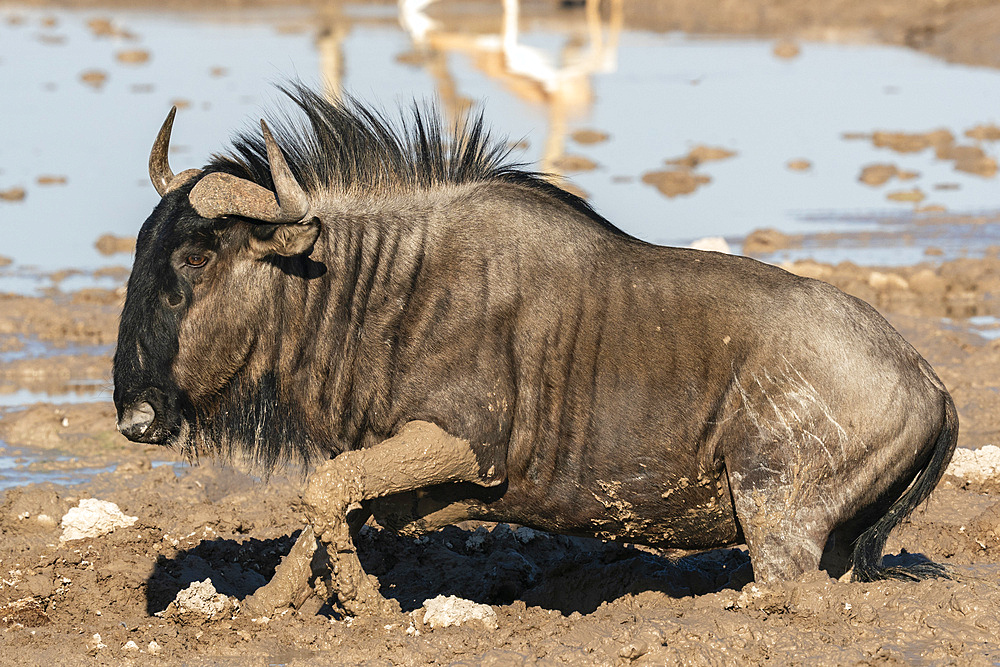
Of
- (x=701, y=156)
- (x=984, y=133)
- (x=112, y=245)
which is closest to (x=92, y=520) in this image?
(x=112, y=245)

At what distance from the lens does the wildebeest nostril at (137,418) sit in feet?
16.8

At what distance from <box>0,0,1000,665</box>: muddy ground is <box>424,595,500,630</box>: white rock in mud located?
1.3 inches

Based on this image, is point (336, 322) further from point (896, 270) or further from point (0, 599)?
point (896, 270)

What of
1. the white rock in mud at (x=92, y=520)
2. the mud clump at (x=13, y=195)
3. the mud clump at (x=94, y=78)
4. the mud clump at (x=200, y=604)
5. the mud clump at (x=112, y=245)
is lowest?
the mud clump at (x=94, y=78)

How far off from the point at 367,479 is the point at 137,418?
97cm

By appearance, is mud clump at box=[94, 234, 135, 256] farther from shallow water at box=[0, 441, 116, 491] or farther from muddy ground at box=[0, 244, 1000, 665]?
shallow water at box=[0, 441, 116, 491]

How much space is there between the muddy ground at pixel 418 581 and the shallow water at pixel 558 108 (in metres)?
2.30

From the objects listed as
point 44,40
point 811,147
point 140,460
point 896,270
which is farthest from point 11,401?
point 44,40

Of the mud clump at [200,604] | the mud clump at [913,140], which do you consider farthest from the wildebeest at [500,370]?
the mud clump at [913,140]

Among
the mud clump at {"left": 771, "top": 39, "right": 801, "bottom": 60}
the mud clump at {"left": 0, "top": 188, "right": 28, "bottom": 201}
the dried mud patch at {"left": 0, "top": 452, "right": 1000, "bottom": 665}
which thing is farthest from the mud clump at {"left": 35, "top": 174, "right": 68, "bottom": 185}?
the mud clump at {"left": 771, "top": 39, "right": 801, "bottom": 60}

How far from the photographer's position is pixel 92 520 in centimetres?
663

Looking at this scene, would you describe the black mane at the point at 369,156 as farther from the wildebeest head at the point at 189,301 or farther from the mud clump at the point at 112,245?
the mud clump at the point at 112,245

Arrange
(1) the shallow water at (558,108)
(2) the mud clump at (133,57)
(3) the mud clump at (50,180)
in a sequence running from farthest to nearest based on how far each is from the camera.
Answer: (2) the mud clump at (133,57) → (3) the mud clump at (50,180) → (1) the shallow water at (558,108)

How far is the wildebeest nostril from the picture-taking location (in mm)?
5125
